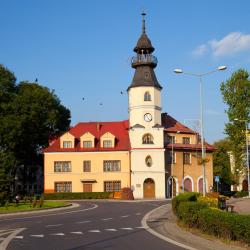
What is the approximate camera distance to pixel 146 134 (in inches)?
2581

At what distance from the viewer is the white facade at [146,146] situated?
2544 inches

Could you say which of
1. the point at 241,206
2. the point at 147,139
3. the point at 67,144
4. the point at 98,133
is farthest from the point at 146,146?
the point at 241,206

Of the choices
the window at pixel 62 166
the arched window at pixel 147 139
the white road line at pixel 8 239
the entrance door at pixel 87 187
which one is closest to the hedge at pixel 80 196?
the entrance door at pixel 87 187

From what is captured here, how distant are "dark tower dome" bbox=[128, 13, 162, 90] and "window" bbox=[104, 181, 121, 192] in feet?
43.5

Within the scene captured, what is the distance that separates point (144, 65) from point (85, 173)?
16852 millimetres

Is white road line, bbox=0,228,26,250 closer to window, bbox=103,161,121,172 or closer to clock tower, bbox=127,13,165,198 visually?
clock tower, bbox=127,13,165,198

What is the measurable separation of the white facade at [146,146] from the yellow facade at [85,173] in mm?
1729

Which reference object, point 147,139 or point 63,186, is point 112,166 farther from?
point 63,186

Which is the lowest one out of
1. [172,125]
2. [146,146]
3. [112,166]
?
[112,166]

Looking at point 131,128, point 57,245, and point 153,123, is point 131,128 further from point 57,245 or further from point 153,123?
point 57,245

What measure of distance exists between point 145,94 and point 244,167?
16.1 m

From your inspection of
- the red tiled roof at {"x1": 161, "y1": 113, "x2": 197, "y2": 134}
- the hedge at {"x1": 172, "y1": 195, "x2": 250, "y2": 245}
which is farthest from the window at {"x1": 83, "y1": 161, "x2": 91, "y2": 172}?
the hedge at {"x1": 172, "y1": 195, "x2": 250, "y2": 245}

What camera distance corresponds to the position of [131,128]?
216 ft

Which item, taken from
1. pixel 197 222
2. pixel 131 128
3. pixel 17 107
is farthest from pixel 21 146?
pixel 197 222
